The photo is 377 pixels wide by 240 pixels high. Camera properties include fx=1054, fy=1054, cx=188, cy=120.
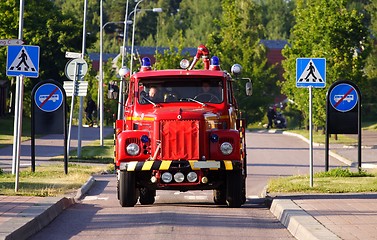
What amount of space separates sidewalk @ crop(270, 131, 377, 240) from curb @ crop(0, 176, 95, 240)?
12.0 ft

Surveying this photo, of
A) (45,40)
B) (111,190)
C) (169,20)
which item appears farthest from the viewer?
(169,20)

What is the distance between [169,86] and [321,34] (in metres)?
33.0

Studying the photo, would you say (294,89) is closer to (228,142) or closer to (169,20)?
(228,142)

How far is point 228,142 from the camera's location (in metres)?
18.6

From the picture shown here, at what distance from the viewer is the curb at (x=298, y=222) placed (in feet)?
44.2

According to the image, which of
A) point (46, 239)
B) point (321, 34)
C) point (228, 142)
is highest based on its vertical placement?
point (321, 34)

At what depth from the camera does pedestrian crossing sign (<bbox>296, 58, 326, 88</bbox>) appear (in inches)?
869

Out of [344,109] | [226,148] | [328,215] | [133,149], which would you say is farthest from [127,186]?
[344,109]

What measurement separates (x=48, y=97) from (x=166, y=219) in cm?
1147

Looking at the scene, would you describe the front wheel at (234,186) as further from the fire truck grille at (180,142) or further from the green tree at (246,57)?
the green tree at (246,57)

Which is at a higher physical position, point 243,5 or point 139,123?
point 243,5

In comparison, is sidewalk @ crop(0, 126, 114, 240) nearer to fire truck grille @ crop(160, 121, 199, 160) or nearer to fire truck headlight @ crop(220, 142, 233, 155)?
fire truck grille @ crop(160, 121, 199, 160)

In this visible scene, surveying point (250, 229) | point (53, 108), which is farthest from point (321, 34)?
point (250, 229)

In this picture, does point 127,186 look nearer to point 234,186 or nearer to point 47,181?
point 234,186
